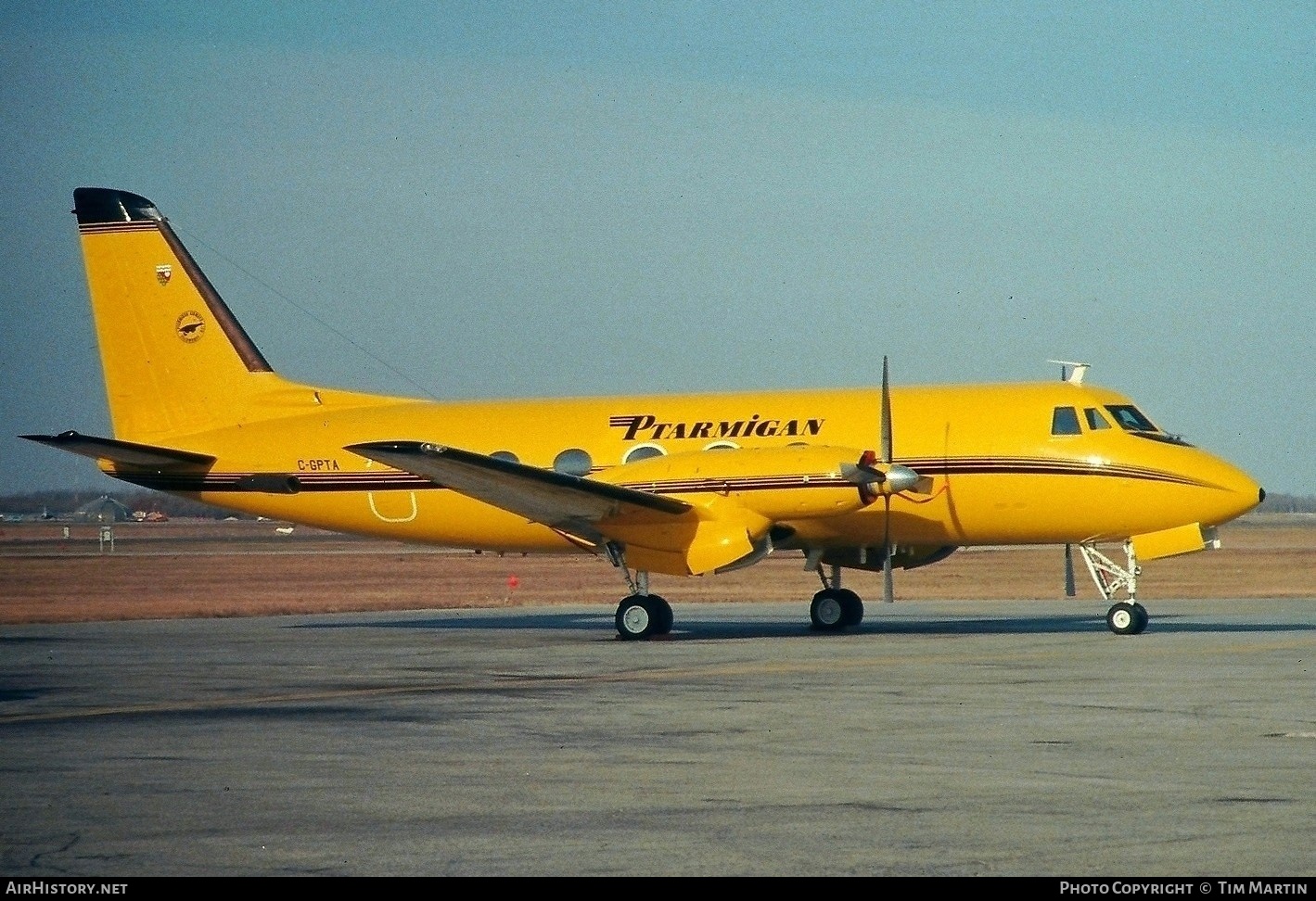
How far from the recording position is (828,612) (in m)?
28.0

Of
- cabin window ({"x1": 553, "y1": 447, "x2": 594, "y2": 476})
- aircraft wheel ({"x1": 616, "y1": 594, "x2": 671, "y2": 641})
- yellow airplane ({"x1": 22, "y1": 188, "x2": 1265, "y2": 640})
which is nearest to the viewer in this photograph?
yellow airplane ({"x1": 22, "y1": 188, "x2": 1265, "y2": 640})

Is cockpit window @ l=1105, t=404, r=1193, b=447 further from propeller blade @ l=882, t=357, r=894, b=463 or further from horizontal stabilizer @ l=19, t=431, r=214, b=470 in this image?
horizontal stabilizer @ l=19, t=431, r=214, b=470

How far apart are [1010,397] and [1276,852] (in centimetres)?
1839

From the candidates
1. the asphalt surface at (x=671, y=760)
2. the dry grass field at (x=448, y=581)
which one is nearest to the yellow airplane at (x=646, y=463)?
the asphalt surface at (x=671, y=760)

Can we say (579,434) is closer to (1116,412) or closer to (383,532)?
(383,532)

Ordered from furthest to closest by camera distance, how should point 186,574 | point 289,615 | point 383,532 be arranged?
point 186,574 → point 289,615 → point 383,532

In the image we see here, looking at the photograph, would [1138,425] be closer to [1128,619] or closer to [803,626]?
[1128,619]

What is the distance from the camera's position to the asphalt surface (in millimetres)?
8805

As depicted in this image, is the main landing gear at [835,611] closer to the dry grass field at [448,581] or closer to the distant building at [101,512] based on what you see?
the dry grass field at [448,581]

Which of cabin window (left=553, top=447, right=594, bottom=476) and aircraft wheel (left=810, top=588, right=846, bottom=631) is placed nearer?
aircraft wheel (left=810, top=588, right=846, bottom=631)

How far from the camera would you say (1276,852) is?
8.56 metres

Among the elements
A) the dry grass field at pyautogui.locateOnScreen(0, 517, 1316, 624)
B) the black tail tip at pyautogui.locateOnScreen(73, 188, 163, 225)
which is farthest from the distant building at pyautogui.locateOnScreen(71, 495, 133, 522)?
the black tail tip at pyautogui.locateOnScreen(73, 188, 163, 225)

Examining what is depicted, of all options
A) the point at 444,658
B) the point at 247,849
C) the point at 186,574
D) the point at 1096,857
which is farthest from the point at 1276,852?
the point at 186,574

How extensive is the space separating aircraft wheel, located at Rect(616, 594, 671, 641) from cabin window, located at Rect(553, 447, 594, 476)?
309 cm
